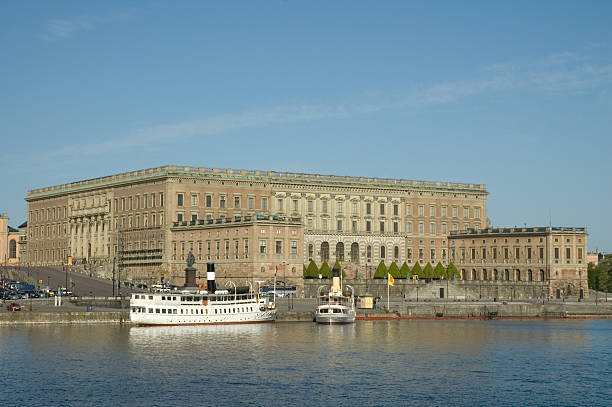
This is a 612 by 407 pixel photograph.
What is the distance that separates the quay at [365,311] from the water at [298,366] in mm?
2205

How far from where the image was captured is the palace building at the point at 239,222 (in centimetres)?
16312

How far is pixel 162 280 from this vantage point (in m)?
169

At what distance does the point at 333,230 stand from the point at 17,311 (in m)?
79.4

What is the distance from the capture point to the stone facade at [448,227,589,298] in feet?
583

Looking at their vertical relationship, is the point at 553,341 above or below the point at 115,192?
below

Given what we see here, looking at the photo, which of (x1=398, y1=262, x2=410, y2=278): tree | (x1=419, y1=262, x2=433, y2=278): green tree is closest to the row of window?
(x1=398, y1=262, x2=410, y2=278): tree

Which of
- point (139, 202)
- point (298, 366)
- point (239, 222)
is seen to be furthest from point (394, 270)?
point (298, 366)

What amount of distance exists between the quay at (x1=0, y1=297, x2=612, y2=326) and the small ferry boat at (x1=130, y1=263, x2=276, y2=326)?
107 inches

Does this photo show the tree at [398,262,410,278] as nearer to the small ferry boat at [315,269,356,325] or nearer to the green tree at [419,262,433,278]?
the green tree at [419,262,433,278]


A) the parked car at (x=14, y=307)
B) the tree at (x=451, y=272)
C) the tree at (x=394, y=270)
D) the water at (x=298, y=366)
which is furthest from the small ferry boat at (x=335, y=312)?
the tree at (x=451, y=272)

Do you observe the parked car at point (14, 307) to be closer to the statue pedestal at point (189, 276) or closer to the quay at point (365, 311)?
the quay at point (365, 311)

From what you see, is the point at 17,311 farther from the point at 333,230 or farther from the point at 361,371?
the point at 333,230

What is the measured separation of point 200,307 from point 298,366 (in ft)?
126

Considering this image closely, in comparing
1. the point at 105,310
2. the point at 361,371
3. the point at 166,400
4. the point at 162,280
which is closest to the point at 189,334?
the point at 105,310
